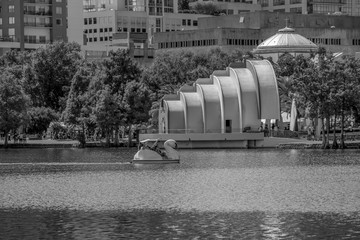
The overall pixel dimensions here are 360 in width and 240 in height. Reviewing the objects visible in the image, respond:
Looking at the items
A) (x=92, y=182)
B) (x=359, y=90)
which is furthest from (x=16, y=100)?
(x=92, y=182)

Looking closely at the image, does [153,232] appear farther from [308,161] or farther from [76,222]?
[308,161]

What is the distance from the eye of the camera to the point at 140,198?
80.8 m

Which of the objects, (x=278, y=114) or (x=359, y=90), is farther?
(x=278, y=114)

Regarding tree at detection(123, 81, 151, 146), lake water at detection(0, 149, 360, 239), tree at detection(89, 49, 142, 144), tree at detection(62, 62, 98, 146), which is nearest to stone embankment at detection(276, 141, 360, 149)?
tree at detection(123, 81, 151, 146)

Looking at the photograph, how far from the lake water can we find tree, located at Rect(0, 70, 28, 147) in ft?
155

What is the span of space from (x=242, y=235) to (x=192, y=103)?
4474 inches

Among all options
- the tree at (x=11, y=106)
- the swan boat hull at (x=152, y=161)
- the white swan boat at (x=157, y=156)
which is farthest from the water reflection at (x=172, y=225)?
the tree at (x=11, y=106)

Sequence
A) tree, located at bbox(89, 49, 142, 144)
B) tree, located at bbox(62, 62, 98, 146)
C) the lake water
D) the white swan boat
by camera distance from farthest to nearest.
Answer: tree, located at bbox(62, 62, 98, 146) < tree, located at bbox(89, 49, 142, 144) < the white swan boat < the lake water

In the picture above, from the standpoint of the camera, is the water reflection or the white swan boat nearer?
the water reflection

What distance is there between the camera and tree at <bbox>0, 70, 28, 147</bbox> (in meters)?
175

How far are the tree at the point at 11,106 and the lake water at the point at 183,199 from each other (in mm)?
47139

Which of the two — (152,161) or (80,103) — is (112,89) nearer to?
(80,103)

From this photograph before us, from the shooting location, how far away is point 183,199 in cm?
7938

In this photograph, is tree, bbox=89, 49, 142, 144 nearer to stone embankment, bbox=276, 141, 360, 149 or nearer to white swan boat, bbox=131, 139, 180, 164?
stone embankment, bbox=276, 141, 360, 149
